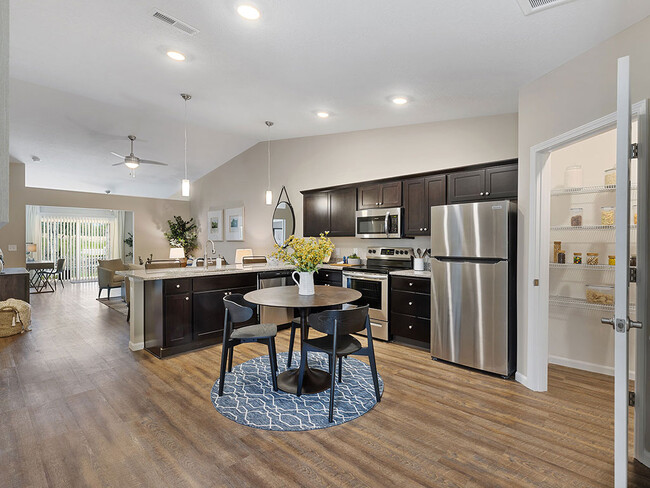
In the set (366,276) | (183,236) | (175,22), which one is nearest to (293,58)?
(175,22)

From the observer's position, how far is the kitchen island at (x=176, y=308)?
12.5 feet

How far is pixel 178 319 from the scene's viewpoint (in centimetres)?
390

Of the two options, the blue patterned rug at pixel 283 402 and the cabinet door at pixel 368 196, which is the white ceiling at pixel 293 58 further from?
the blue patterned rug at pixel 283 402

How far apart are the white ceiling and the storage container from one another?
6.63ft

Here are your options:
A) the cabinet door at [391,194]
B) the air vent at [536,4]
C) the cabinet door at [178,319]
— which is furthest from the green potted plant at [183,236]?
the air vent at [536,4]

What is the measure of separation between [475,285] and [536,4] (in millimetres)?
2285

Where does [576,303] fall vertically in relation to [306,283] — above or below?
below

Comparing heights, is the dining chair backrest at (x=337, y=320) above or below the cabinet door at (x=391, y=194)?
below

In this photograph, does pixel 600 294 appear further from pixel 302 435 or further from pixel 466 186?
pixel 302 435

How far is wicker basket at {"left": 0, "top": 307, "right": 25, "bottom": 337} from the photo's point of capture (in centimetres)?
459

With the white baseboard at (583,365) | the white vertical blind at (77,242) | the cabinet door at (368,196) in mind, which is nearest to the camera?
the white baseboard at (583,365)

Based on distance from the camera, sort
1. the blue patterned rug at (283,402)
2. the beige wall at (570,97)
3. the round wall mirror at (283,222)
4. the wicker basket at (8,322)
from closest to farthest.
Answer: the beige wall at (570,97) < the blue patterned rug at (283,402) < the wicker basket at (8,322) < the round wall mirror at (283,222)

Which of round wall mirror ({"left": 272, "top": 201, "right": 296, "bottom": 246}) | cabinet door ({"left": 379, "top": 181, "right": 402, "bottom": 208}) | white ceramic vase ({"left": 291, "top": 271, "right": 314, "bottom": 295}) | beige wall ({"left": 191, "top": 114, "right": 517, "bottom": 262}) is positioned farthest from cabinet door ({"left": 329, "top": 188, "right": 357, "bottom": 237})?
white ceramic vase ({"left": 291, "top": 271, "right": 314, "bottom": 295})

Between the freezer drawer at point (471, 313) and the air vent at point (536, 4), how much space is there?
201cm
